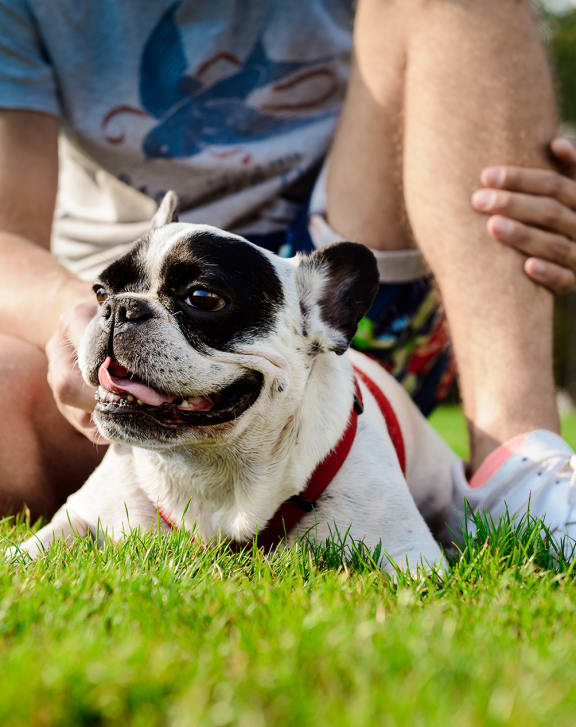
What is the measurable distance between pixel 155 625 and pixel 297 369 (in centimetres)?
88

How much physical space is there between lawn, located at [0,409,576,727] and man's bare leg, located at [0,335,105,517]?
726 millimetres

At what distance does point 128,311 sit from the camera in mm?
1812

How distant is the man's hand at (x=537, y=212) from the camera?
2.52 meters

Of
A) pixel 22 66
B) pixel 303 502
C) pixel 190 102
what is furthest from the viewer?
pixel 190 102

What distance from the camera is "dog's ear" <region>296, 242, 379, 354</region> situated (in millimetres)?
2049

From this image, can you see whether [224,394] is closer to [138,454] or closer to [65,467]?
[138,454]

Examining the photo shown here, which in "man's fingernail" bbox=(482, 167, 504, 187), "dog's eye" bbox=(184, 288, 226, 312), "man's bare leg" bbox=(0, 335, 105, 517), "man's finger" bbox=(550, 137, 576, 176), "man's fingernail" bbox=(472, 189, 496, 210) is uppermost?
"man's finger" bbox=(550, 137, 576, 176)

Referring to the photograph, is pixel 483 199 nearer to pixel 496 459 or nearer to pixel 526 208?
pixel 526 208

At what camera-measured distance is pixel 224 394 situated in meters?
1.87

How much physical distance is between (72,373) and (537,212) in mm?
1560

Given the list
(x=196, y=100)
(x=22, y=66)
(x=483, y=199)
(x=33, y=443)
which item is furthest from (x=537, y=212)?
(x=22, y=66)

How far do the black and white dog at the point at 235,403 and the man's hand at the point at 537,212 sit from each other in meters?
0.70

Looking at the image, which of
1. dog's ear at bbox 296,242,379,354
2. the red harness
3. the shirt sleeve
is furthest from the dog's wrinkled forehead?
the shirt sleeve

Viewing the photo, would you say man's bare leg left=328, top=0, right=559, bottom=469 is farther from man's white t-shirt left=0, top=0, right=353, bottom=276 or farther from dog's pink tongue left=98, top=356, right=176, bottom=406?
dog's pink tongue left=98, top=356, right=176, bottom=406
